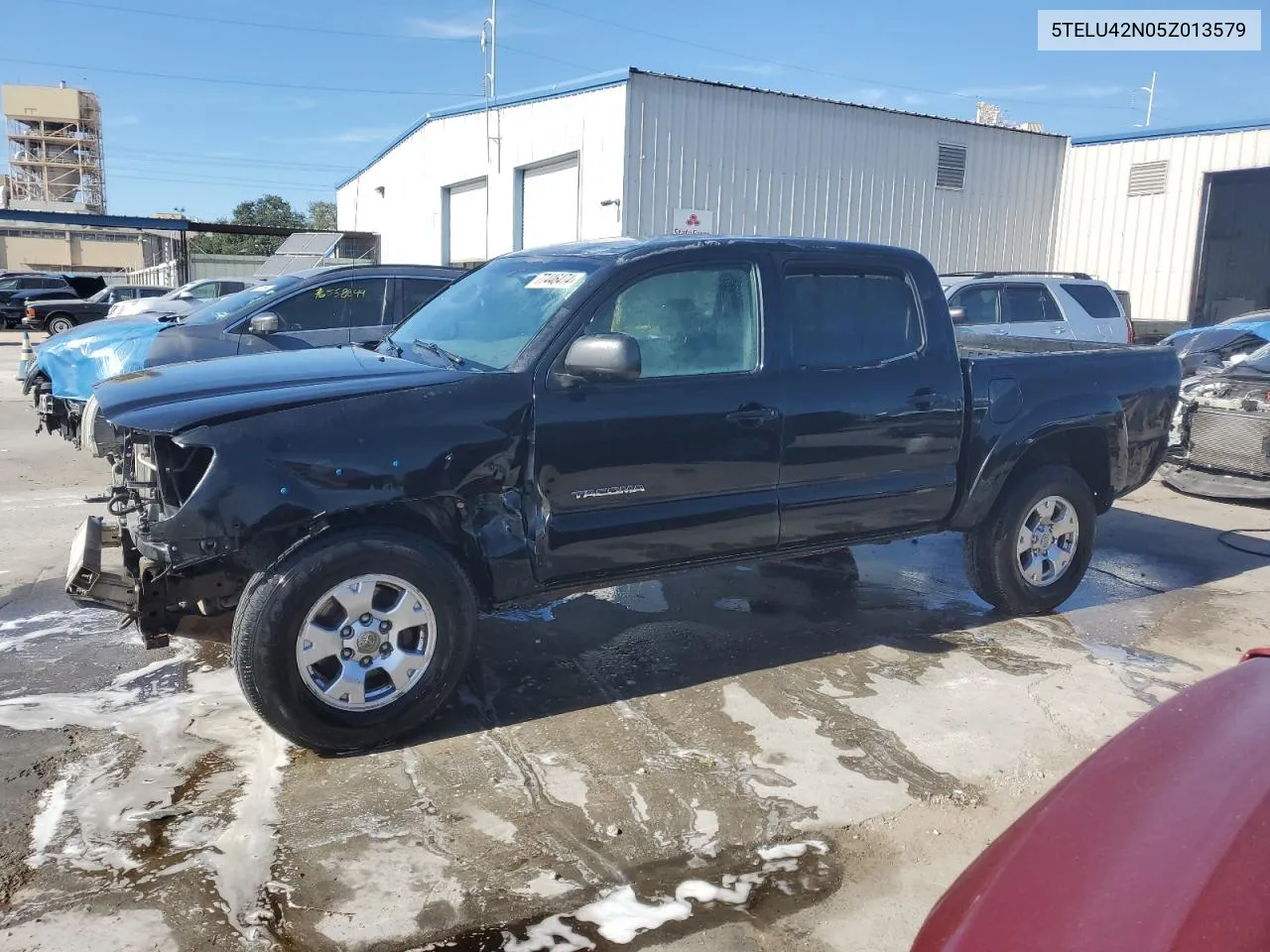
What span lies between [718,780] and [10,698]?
2996 millimetres

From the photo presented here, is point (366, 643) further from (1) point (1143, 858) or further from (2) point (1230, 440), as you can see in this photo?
(2) point (1230, 440)

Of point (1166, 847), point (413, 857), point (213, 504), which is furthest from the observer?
point (213, 504)

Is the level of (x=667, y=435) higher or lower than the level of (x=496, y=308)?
lower

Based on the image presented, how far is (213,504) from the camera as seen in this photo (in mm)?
3498

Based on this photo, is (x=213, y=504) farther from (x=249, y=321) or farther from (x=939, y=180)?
(x=939, y=180)

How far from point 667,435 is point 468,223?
2116 cm

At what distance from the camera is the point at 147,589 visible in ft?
12.0

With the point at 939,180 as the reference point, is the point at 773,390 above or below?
below

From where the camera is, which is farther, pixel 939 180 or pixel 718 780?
pixel 939 180

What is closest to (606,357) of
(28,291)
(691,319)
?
(691,319)

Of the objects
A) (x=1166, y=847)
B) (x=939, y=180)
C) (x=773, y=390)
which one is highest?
(x=939, y=180)

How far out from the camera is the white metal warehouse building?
57.2 ft

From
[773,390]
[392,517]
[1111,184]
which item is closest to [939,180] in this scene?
[1111,184]

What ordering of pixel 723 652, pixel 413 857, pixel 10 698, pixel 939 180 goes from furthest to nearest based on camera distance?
pixel 939 180
pixel 723 652
pixel 10 698
pixel 413 857
